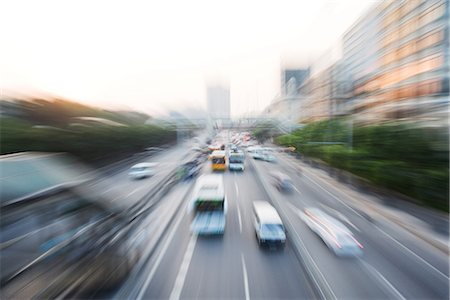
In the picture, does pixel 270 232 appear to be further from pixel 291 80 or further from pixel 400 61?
pixel 291 80

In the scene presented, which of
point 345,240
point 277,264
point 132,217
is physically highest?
point 132,217

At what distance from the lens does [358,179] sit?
32.2 feet

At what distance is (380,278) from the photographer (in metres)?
3.79

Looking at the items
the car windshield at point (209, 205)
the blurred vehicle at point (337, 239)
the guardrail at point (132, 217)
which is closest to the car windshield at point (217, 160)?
the guardrail at point (132, 217)

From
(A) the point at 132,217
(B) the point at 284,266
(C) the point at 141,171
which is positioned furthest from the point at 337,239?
(C) the point at 141,171

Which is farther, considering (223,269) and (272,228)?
(272,228)

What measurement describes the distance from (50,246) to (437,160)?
9.24 m

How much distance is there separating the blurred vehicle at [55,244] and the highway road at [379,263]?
3.62 m

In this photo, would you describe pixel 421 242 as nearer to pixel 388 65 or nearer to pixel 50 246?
pixel 50 246

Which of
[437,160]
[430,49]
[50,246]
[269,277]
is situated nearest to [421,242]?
[437,160]

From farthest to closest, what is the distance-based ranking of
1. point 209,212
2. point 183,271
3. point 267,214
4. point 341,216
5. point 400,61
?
point 400,61 < point 341,216 < point 209,212 < point 267,214 < point 183,271

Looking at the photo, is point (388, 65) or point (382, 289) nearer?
point (382, 289)

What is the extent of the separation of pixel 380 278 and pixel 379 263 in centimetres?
49

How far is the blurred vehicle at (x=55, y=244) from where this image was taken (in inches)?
118
